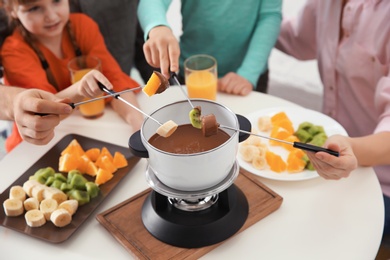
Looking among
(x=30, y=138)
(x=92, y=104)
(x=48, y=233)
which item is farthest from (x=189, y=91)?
(x=48, y=233)

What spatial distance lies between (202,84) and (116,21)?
0.82 m

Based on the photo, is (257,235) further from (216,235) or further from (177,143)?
(177,143)

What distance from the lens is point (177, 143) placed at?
3.19 ft

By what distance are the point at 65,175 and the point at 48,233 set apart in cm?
23

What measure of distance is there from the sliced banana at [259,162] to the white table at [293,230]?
0.14ft

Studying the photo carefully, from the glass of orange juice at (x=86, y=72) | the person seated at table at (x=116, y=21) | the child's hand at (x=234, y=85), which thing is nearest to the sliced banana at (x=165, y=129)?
the glass of orange juice at (x=86, y=72)

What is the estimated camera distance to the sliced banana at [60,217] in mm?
1071

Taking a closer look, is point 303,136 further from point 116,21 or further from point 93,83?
point 116,21

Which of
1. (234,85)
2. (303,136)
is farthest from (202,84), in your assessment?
(303,136)

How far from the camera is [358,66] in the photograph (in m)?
1.64

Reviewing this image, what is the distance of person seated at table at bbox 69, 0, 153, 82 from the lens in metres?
2.05

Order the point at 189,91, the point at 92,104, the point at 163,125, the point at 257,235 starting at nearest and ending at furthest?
1. the point at 163,125
2. the point at 257,235
3. the point at 92,104
4. the point at 189,91

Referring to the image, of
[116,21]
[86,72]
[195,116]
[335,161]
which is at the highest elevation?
[195,116]

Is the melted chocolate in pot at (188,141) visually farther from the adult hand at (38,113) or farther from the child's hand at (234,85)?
the child's hand at (234,85)
